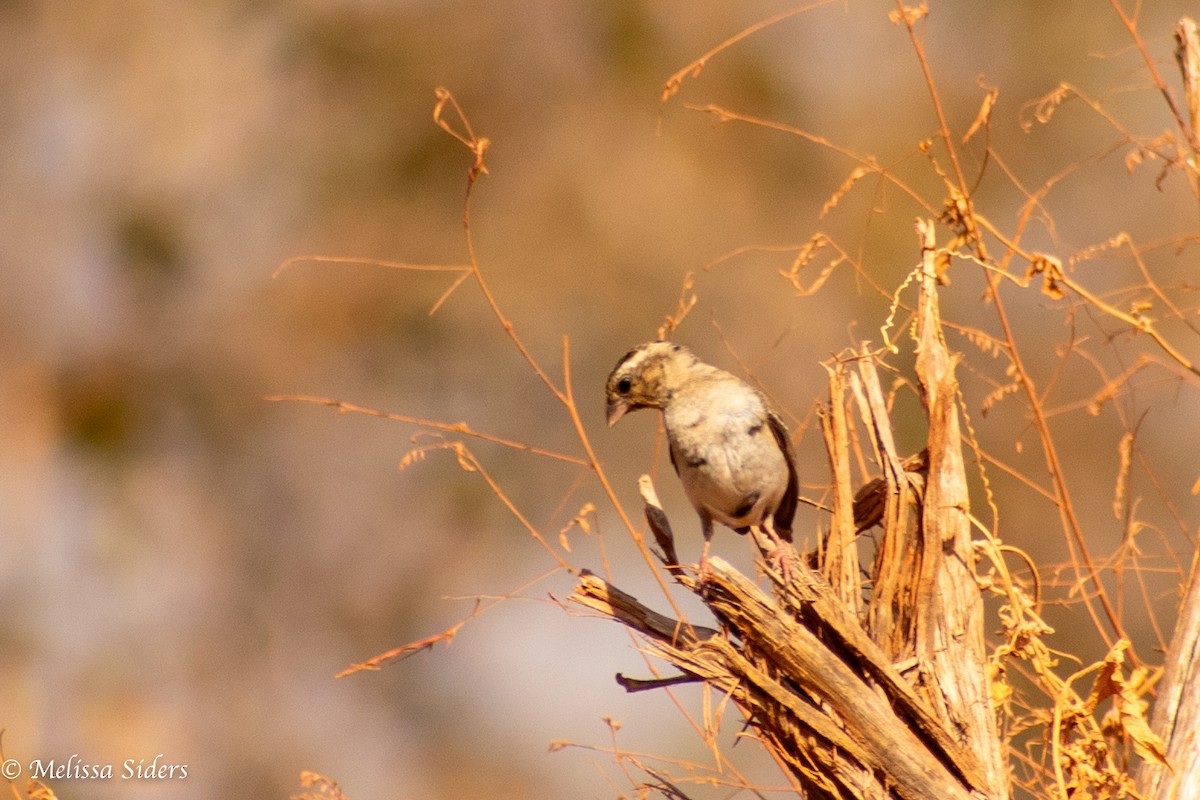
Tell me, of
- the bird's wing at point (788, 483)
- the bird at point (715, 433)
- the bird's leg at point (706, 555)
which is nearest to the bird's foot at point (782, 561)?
the bird's leg at point (706, 555)

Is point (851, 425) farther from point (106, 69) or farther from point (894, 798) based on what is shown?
point (106, 69)

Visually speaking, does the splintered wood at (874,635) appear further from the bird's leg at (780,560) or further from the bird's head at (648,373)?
the bird's head at (648,373)

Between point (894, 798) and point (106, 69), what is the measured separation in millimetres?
7764

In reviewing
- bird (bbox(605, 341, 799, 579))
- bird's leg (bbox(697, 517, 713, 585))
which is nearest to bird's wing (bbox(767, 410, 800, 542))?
bird (bbox(605, 341, 799, 579))

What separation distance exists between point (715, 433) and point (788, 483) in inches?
11.3

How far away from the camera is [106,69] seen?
27.3ft

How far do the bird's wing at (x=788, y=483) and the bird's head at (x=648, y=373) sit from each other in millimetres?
306

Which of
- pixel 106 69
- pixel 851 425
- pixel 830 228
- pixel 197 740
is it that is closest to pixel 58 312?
pixel 106 69

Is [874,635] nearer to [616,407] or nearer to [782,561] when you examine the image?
[782,561]

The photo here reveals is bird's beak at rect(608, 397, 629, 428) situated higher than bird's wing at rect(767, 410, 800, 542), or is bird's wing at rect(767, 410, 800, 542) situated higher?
bird's beak at rect(608, 397, 629, 428)

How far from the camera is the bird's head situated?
11.7ft

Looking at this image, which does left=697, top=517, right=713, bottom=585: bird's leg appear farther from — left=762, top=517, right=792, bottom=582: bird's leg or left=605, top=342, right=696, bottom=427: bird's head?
left=605, top=342, right=696, bottom=427: bird's head

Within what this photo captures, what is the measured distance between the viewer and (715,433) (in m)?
3.38

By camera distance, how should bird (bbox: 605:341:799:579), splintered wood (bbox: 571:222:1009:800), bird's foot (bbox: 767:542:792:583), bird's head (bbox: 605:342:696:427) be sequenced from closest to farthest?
splintered wood (bbox: 571:222:1009:800) → bird's foot (bbox: 767:542:792:583) → bird (bbox: 605:341:799:579) → bird's head (bbox: 605:342:696:427)
